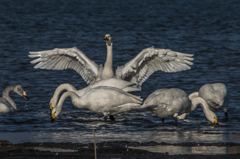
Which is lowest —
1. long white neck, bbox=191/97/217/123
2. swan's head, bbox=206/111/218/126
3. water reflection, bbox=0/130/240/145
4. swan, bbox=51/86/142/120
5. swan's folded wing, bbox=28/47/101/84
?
water reflection, bbox=0/130/240/145

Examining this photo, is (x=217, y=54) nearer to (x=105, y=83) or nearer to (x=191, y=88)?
(x=191, y=88)

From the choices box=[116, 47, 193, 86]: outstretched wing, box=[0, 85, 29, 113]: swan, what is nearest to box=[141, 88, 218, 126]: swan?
box=[116, 47, 193, 86]: outstretched wing

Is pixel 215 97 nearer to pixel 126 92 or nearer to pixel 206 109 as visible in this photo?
pixel 206 109

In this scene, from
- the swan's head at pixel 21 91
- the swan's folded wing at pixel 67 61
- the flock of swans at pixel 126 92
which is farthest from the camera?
the swan's folded wing at pixel 67 61

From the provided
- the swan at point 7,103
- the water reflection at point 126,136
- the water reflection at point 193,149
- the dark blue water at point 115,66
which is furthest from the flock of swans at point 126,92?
the water reflection at point 193,149

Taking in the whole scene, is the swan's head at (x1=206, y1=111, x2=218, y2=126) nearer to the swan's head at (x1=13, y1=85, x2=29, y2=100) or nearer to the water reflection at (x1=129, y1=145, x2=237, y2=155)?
the water reflection at (x1=129, y1=145, x2=237, y2=155)

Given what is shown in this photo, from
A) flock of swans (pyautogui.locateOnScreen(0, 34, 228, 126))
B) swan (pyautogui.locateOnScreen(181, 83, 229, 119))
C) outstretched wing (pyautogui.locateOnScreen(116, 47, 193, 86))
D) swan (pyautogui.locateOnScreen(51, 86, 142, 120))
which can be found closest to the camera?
flock of swans (pyautogui.locateOnScreen(0, 34, 228, 126))

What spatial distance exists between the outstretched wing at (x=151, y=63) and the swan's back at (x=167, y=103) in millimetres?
2520

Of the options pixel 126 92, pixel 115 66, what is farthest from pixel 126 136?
pixel 115 66

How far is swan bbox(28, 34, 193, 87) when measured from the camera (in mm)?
11789

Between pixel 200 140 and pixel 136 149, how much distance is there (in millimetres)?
1378

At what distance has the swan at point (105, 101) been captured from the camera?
9672 millimetres

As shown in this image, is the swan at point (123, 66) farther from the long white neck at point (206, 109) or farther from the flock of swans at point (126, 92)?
the long white neck at point (206, 109)

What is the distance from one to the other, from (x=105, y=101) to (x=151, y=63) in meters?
2.87
